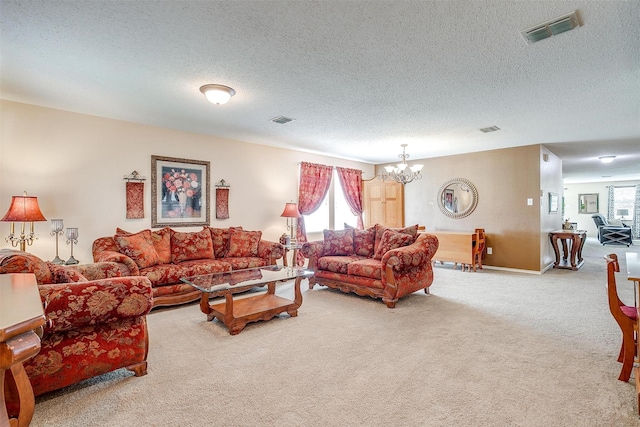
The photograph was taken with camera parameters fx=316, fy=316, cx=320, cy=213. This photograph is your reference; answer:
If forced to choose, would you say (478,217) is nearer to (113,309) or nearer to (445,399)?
(445,399)

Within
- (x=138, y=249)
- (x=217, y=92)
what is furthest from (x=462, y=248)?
(x=138, y=249)

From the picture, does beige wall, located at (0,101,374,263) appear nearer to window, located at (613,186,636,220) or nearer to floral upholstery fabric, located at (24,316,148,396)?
floral upholstery fabric, located at (24,316,148,396)

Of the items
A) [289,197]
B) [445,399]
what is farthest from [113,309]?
[289,197]

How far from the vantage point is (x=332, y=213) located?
6871 millimetres

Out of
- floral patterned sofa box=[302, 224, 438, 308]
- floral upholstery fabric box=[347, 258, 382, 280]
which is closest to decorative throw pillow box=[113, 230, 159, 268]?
floral patterned sofa box=[302, 224, 438, 308]

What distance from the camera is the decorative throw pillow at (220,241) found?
459cm

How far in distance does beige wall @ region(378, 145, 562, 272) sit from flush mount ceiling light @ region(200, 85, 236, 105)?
5.12 meters

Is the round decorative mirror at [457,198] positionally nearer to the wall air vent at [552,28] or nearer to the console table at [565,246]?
the console table at [565,246]

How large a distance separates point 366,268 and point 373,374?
1835 mm

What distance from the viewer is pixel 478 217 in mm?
6340

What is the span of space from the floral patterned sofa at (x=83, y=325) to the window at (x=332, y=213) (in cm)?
436

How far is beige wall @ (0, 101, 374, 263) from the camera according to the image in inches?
135

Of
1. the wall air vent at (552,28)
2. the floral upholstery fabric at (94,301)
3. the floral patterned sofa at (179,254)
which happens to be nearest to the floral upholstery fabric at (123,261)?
the floral patterned sofa at (179,254)

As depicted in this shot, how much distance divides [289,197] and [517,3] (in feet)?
14.9
